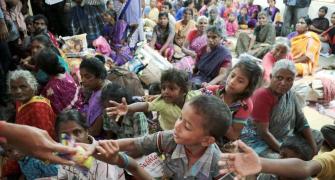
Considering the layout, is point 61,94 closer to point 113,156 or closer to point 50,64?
point 50,64

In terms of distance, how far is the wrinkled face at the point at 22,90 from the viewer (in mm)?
2479

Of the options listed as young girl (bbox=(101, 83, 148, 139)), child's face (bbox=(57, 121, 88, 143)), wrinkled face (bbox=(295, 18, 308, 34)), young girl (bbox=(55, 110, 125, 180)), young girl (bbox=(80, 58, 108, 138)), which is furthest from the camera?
wrinkled face (bbox=(295, 18, 308, 34))

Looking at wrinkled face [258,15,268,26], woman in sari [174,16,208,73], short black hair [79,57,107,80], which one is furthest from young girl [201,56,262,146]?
wrinkled face [258,15,268,26]

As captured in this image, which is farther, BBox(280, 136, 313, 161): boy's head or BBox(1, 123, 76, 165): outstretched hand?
BBox(280, 136, 313, 161): boy's head

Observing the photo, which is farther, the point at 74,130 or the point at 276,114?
the point at 276,114

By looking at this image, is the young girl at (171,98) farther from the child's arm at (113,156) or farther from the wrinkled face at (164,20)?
the wrinkled face at (164,20)

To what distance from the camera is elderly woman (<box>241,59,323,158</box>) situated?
2.47 m

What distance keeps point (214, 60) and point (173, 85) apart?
1.36 meters

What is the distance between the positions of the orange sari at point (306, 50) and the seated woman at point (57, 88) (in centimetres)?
354

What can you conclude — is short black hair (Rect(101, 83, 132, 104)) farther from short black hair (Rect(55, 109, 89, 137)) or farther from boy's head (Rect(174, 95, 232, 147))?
boy's head (Rect(174, 95, 232, 147))

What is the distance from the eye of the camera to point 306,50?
5227mm

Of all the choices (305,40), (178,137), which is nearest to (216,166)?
(178,137)

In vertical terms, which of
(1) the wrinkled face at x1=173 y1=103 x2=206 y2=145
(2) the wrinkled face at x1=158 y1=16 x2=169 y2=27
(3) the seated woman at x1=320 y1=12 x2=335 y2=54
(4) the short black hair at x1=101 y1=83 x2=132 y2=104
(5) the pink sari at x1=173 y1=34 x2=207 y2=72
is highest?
(1) the wrinkled face at x1=173 y1=103 x2=206 y2=145

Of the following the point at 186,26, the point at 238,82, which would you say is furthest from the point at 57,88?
the point at 186,26
